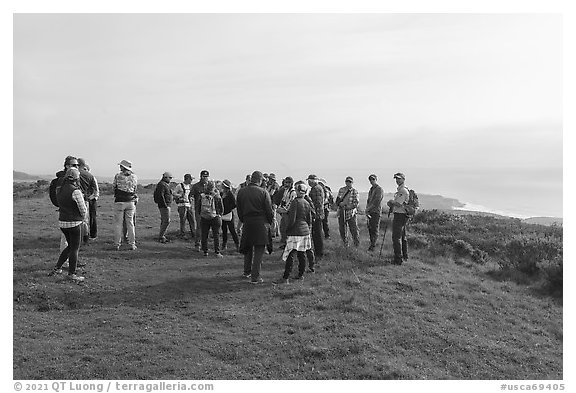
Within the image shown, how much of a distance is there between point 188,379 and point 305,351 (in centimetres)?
222

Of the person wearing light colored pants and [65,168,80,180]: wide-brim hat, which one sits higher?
[65,168,80,180]: wide-brim hat

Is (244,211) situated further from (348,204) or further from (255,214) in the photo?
(348,204)

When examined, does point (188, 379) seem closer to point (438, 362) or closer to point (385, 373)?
point (385, 373)

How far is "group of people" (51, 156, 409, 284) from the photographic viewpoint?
1114 cm

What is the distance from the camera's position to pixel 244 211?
11664 mm

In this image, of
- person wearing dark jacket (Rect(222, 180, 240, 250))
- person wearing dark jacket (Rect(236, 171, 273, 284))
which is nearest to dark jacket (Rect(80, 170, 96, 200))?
person wearing dark jacket (Rect(222, 180, 240, 250))

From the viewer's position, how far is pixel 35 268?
1161 cm

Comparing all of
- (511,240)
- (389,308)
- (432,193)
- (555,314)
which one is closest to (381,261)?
(389,308)

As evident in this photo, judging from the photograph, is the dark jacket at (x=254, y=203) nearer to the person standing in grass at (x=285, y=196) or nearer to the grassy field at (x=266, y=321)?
the grassy field at (x=266, y=321)

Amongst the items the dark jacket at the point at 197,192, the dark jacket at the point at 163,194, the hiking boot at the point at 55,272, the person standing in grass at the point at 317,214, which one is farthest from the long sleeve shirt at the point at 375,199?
the hiking boot at the point at 55,272

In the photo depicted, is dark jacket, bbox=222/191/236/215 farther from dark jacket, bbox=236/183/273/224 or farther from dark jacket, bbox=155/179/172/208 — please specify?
dark jacket, bbox=236/183/273/224

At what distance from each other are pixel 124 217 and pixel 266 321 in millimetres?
6369

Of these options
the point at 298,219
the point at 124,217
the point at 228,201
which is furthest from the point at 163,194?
the point at 298,219

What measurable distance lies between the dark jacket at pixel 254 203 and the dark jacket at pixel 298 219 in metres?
0.59
